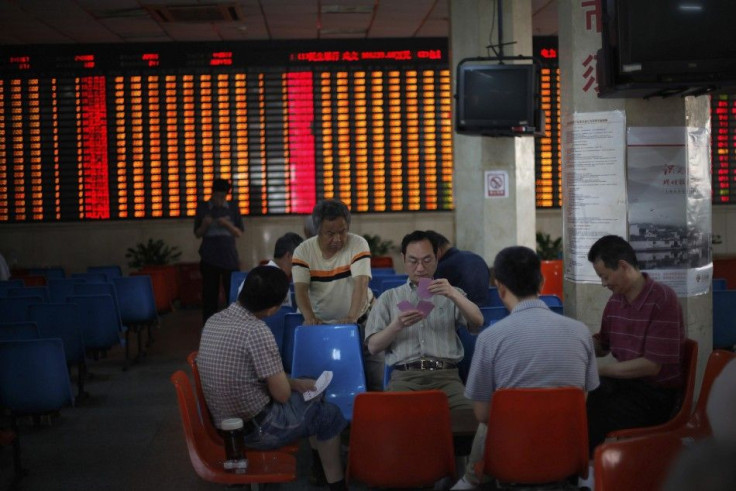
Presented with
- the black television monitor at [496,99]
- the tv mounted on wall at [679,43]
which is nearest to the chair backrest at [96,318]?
the black television monitor at [496,99]

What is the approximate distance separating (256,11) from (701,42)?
7.86m

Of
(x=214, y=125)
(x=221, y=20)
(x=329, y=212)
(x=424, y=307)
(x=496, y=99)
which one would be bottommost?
(x=424, y=307)

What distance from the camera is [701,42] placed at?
186 inches

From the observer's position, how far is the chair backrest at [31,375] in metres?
5.55

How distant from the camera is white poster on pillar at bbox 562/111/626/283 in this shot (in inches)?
211

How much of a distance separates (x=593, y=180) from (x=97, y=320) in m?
4.73

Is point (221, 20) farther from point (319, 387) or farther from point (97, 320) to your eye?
point (319, 387)

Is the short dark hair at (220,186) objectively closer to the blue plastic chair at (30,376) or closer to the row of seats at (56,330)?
the row of seats at (56,330)

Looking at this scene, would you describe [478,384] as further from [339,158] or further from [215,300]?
[339,158]

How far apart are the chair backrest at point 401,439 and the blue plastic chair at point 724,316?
3.62m

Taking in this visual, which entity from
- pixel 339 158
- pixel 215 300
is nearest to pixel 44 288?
pixel 215 300

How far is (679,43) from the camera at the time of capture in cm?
472

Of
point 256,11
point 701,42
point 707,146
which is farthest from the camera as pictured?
point 256,11

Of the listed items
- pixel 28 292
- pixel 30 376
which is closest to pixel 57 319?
pixel 28 292
